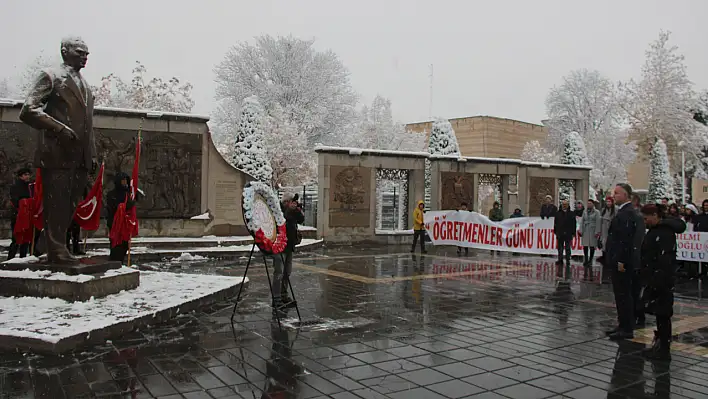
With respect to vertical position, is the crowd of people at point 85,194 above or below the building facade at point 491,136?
below

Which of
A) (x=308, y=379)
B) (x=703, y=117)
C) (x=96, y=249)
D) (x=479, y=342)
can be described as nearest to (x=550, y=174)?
(x=96, y=249)

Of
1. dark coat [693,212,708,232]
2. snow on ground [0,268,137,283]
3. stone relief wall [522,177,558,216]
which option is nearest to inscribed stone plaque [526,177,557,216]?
stone relief wall [522,177,558,216]

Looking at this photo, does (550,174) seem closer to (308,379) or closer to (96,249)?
(96,249)

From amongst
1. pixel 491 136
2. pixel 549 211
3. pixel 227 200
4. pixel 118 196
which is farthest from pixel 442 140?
pixel 491 136

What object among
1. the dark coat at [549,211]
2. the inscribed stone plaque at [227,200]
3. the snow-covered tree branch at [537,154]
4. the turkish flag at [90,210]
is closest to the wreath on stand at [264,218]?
the turkish flag at [90,210]

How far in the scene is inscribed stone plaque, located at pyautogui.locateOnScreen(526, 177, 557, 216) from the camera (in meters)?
26.0

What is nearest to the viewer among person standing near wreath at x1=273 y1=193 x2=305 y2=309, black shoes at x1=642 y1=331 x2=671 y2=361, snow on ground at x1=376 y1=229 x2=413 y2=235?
black shoes at x1=642 y1=331 x2=671 y2=361

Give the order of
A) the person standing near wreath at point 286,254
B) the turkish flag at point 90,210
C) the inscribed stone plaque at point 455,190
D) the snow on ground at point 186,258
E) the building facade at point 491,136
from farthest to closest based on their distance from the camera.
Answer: the building facade at point 491,136 < the inscribed stone plaque at point 455,190 < the snow on ground at point 186,258 < the turkish flag at point 90,210 < the person standing near wreath at point 286,254

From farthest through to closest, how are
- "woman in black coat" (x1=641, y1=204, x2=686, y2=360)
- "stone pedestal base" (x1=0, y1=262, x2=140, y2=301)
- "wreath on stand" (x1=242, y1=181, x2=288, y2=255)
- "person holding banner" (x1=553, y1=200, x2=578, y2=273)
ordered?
"person holding banner" (x1=553, y1=200, x2=578, y2=273) < "stone pedestal base" (x1=0, y1=262, x2=140, y2=301) < "wreath on stand" (x1=242, y1=181, x2=288, y2=255) < "woman in black coat" (x1=641, y1=204, x2=686, y2=360)

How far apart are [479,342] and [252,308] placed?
3411 millimetres

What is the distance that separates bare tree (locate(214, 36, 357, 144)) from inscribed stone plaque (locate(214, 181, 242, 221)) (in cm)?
2573

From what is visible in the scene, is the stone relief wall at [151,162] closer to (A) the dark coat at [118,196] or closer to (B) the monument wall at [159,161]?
(B) the monument wall at [159,161]

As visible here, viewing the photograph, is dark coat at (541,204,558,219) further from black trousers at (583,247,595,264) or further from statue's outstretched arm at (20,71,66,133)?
statue's outstretched arm at (20,71,66,133)

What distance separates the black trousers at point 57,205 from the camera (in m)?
7.91
